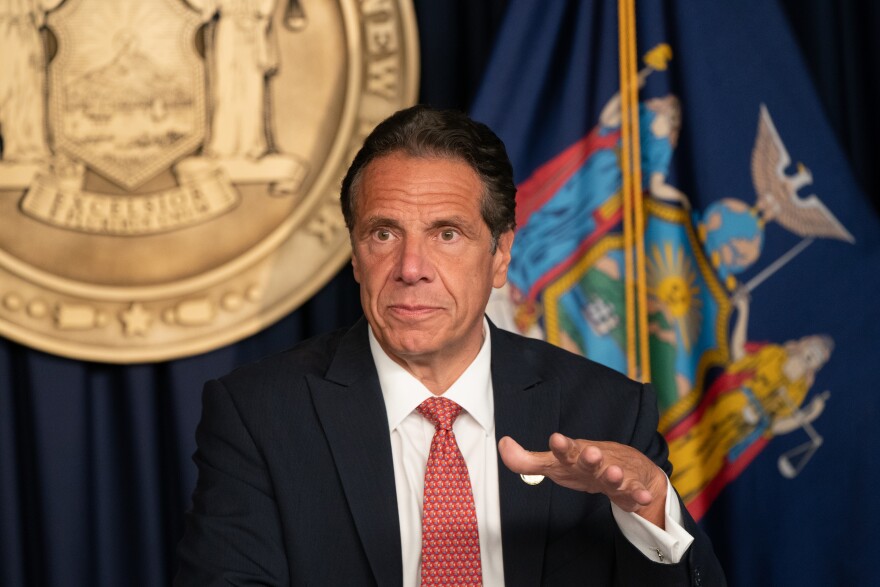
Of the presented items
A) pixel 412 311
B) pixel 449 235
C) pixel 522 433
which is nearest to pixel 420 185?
pixel 449 235

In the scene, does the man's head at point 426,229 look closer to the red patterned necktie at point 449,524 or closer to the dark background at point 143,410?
the red patterned necktie at point 449,524

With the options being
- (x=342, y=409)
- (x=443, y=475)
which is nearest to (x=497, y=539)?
(x=443, y=475)

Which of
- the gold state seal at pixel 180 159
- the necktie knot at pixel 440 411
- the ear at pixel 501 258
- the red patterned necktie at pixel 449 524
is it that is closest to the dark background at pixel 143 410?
the gold state seal at pixel 180 159

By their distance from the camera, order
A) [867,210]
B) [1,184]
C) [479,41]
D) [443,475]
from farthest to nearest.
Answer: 1. [479,41]
2. [1,184]
3. [867,210]
4. [443,475]

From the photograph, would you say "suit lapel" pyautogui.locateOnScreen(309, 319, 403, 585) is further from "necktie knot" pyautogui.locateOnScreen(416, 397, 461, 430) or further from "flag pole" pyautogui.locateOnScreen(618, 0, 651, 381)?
"flag pole" pyautogui.locateOnScreen(618, 0, 651, 381)

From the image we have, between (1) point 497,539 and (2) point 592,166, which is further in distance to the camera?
(2) point 592,166

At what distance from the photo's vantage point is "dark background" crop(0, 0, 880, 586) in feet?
9.43

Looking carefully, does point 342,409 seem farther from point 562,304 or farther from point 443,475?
point 562,304

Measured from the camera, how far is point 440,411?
2033mm

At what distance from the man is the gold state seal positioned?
26.8 inches

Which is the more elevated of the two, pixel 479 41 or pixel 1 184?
pixel 479 41

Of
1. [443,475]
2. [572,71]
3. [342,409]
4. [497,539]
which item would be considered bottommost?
[497,539]

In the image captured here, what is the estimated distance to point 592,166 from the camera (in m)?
2.63

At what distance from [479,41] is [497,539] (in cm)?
145
